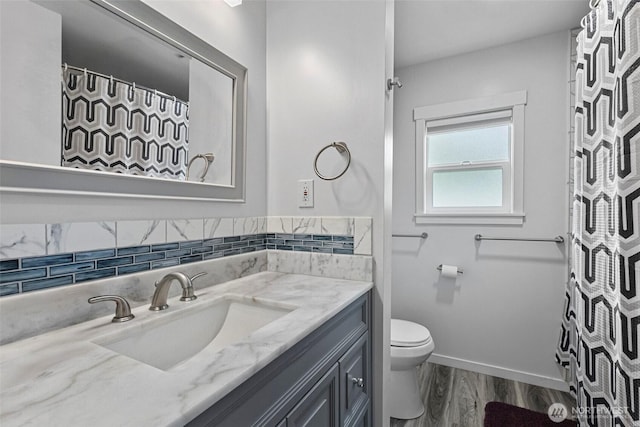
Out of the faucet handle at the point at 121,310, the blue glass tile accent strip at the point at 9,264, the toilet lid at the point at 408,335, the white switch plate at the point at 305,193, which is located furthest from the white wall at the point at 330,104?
the blue glass tile accent strip at the point at 9,264

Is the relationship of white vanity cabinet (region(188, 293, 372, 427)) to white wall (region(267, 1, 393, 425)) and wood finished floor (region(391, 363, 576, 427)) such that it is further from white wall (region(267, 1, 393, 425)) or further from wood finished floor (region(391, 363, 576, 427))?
wood finished floor (region(391, 363, 576, 427))

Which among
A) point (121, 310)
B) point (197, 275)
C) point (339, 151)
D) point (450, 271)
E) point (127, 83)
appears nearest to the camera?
point (121, 310)

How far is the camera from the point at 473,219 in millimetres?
2088

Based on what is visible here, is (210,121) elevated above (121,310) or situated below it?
above

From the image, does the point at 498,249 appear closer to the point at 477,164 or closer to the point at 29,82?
the point at 477,164

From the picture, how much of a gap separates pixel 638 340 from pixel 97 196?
164cm

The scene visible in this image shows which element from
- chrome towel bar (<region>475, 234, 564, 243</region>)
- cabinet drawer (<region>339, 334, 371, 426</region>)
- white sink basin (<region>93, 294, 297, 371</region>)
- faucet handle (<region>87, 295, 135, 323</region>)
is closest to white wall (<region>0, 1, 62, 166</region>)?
faucet handle (<region>87, 295, 135, 323</region>)

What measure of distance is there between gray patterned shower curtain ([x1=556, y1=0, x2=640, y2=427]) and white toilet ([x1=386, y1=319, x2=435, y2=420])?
0.68 meters

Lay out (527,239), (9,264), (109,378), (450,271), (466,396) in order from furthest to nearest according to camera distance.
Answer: (450,271) → (527,239) → (466,396) → (9,264) → (109,378)

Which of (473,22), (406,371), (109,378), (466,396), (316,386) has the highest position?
(473,22)

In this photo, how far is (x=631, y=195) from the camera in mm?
921

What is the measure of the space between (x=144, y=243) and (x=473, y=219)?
2.06 metres

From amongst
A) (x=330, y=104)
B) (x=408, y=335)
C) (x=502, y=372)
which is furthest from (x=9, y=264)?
(x=502, y=372)

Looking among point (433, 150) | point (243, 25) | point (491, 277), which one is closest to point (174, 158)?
point (243, 25)
